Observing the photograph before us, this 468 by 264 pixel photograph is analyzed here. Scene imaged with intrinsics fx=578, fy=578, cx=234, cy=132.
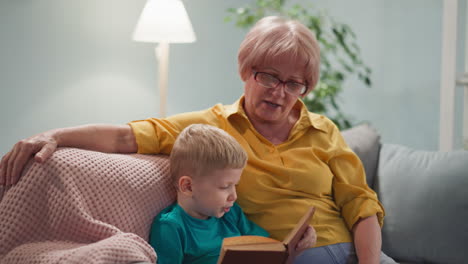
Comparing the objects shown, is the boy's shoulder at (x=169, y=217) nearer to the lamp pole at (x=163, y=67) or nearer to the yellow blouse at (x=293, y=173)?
the yellow blouse at (x=293, y=173)

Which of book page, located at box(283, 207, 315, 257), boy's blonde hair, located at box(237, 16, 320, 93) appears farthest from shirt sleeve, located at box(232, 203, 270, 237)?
boy's blonde hair, located at box(237, 16, 320, 93)

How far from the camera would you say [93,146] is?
1.53 meters

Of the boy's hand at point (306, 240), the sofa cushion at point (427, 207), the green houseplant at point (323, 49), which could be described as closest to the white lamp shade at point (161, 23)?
the green houseplant at point (323, 49)

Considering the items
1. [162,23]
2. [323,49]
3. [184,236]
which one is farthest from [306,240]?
[323,49]

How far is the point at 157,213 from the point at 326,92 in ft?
5.99

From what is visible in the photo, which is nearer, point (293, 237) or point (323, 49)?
point (293, 237)

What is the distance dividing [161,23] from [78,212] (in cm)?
141

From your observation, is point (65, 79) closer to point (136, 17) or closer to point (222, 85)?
point (136, 17)

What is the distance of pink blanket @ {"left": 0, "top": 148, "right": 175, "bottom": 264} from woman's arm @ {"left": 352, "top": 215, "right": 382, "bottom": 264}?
632mm

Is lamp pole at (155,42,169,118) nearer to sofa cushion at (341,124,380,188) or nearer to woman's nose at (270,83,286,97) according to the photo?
sofa cushion at (341,124,380,188)

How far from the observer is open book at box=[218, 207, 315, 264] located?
A: 1154 millimetres

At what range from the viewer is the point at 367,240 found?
172 cm

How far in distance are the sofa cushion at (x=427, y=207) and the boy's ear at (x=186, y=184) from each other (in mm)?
929

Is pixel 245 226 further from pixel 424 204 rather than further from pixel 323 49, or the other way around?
pixel 323 49
